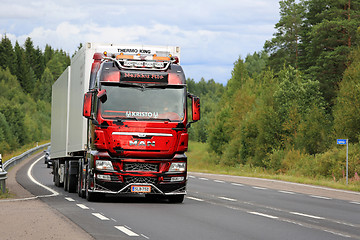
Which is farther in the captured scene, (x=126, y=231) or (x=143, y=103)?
(x=143, y=103)

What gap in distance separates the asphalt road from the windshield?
218 cm

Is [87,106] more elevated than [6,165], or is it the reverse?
[87,106]

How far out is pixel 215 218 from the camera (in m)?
13.2

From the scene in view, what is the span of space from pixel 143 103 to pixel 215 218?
4112mm

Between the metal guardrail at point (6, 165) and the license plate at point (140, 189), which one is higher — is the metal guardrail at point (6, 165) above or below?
below

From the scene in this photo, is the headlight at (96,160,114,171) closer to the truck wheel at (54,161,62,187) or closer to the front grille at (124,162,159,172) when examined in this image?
the front grille at (124,162,159,172)

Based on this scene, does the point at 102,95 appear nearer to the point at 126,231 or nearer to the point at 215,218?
the point at 215,218

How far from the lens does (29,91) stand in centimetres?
18525

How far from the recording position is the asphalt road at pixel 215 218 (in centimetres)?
1067

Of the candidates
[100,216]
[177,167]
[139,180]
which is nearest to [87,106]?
[139,180]

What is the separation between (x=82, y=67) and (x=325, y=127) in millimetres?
34193

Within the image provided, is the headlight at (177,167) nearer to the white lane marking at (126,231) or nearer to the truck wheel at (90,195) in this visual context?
the truck wheel at (90,195)

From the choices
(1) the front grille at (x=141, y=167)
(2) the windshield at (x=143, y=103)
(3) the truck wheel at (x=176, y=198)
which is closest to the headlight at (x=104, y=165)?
(1) the front grille at (x=141, y=167)

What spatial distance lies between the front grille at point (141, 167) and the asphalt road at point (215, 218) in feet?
2.92
